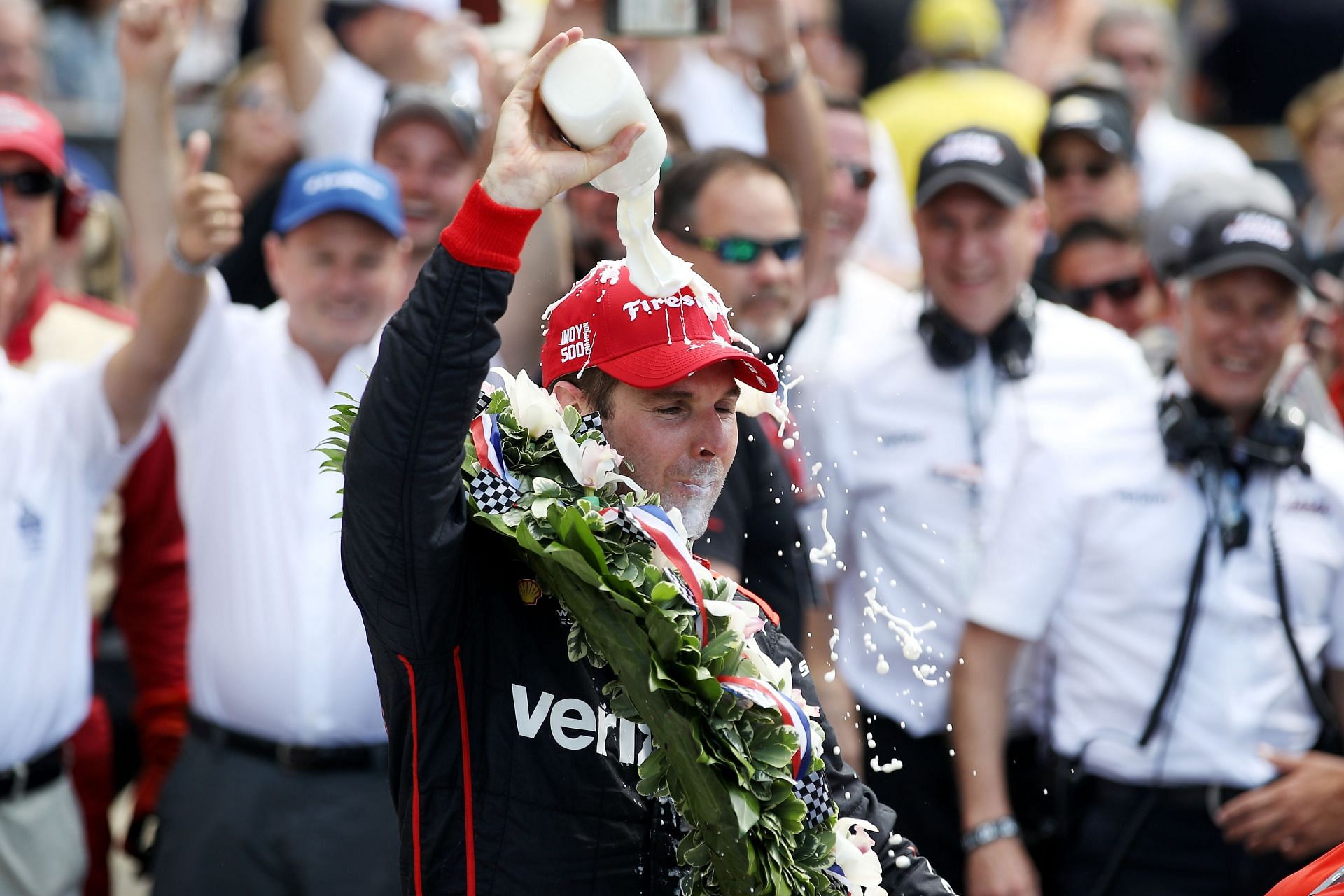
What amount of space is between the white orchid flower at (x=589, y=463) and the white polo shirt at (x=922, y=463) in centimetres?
180

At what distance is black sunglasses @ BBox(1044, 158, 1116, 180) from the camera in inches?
255

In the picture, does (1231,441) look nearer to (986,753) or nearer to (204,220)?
(986,753)

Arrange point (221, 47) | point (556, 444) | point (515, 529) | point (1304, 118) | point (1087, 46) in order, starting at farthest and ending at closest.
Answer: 1. point (221, 47)
2. point (1087, 46)
3. point (1304, 118)
4. point (556, 444)
5. point (515, 529)

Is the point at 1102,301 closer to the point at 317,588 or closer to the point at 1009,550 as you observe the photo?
the point at 1009,550

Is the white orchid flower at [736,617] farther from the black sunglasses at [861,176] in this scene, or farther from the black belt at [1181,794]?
the black sunglasses at [861,176]

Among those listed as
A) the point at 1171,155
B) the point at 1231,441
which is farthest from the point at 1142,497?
the point at 1171,155

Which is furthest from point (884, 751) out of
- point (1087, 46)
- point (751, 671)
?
point (1087, 46)

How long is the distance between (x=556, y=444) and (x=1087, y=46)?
683 cm

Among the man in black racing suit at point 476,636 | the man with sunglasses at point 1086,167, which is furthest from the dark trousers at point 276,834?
the man with sunglasses at point 1086,167

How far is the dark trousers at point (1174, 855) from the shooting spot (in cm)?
446

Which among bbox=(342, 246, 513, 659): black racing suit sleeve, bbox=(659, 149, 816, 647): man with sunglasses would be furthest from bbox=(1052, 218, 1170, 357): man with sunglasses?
bbox=(342, 246, 513, 659): black racing suit sleeve

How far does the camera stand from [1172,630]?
14.8 ft

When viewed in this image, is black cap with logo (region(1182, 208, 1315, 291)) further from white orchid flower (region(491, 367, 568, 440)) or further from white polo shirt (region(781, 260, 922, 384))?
white orchid flower (region(491, 367, 568, 440))

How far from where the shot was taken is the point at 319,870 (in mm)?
4223
